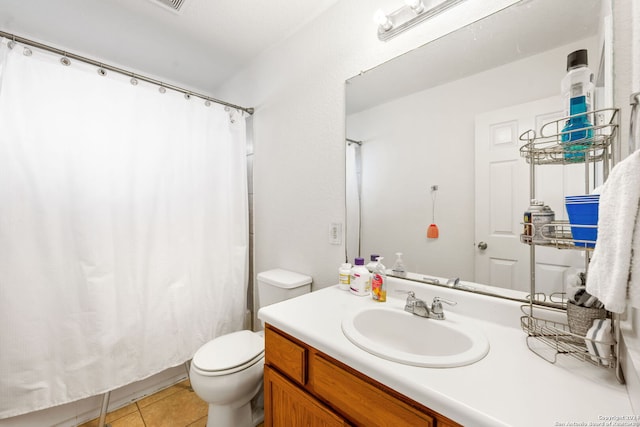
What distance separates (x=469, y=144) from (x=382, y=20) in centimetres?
66

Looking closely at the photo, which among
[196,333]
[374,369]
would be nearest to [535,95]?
[374,369]

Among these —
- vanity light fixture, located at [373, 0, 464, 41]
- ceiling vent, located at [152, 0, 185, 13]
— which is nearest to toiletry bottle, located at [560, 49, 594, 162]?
vanity light fixture, located at [373, 0, 464, 41]

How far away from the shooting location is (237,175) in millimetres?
1929

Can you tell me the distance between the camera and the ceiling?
56.1 inches

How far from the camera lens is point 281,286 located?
4.85ft

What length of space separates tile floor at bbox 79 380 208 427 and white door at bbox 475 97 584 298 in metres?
1.73

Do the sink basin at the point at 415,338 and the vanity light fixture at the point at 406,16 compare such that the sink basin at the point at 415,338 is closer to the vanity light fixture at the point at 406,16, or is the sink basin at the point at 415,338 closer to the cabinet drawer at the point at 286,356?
the cabinet drawer at the point at 286,356

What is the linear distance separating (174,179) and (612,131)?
6.38 ft

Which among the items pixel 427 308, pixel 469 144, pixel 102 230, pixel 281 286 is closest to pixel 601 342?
pixel 427 308

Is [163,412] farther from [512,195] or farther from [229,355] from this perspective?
[512,195]

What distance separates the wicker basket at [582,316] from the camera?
0.67 metres

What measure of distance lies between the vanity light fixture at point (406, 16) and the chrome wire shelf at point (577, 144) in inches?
24.2

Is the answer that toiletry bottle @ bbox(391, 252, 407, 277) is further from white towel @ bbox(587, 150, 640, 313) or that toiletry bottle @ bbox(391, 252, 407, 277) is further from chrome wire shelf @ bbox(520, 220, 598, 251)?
white towel @ bbox(587, 150, 640, 313)

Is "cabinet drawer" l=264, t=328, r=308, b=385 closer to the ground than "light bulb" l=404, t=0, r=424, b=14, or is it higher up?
closer to the ground
